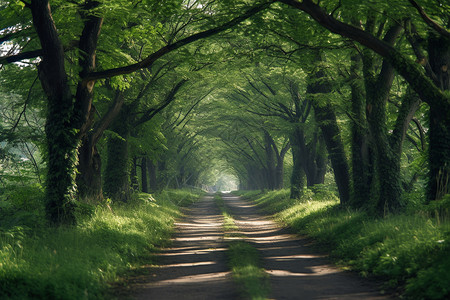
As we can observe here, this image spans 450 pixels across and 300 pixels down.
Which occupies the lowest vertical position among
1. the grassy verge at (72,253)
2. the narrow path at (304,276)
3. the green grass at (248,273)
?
the narrow path at (304,276)

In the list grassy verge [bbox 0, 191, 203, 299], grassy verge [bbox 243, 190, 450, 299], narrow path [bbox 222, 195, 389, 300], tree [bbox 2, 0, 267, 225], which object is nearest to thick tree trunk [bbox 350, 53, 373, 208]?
grassy verge [bbox 243, 190, 450, 299]

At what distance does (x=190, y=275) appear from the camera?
27.6 feet

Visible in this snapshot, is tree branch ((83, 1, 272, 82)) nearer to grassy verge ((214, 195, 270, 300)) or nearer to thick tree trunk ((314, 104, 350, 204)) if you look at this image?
grassy verge ((214, 195, 270, 300))

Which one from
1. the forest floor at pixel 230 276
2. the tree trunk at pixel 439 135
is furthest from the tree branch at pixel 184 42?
the forest floor at pixel 230 276

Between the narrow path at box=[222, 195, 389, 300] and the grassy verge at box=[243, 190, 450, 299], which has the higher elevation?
the grassy verge at box=[243, 190, 450, 299]

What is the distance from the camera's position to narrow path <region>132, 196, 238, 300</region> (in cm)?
677

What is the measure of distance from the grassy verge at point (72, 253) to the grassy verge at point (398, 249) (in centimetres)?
474

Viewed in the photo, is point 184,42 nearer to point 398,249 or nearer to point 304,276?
point 304,276

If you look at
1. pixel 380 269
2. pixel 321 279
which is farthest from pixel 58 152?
pixel 380 269

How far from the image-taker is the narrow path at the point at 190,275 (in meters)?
6.77

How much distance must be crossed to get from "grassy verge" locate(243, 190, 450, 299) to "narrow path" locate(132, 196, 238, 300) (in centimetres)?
272

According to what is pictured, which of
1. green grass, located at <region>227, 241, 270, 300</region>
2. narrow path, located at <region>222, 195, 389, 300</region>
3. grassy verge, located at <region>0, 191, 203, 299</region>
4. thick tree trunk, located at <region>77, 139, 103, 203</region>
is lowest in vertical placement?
narrow path, located at <region>222, 195, 389, 300</region>

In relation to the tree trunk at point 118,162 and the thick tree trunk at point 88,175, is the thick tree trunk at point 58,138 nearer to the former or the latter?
the thick tree trunk at point 88,175

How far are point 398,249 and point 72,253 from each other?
6.11 metres
